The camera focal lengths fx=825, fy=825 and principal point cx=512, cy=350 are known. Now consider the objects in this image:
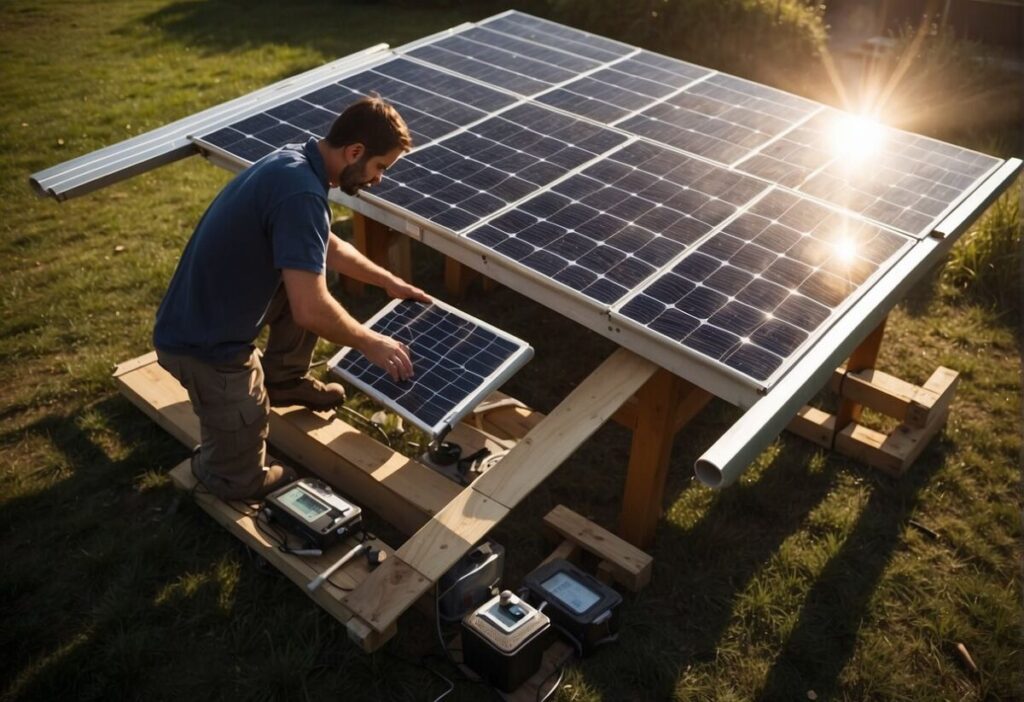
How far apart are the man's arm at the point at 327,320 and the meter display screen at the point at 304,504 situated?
3.19 ft

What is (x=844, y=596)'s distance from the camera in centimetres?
538

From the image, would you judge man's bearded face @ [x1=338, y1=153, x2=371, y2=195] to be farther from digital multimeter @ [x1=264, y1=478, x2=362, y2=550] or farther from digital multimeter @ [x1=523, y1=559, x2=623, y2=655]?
digital multimeter @ [x1=523, y1=559, x2=623, y2=655]

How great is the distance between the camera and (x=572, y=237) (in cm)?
551

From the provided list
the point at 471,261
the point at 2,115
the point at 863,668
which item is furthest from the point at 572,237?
the point at 2,115

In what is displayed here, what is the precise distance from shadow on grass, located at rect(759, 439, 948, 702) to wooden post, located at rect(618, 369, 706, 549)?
114cm

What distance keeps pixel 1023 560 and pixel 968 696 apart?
1.32 metres

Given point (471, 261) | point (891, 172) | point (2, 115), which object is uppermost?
point (891, 172)

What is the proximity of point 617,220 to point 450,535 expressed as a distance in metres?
2.56

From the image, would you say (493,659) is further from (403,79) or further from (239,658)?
(403,79)

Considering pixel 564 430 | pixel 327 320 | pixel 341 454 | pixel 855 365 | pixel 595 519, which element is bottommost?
pixel 595 519

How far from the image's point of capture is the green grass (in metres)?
4.79

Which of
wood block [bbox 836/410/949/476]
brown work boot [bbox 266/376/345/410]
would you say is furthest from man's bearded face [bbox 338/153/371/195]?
wood block [bbox 836/410/949/476]

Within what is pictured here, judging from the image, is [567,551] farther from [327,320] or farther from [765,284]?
[327,320]

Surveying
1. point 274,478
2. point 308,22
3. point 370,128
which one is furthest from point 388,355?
point 308,22
